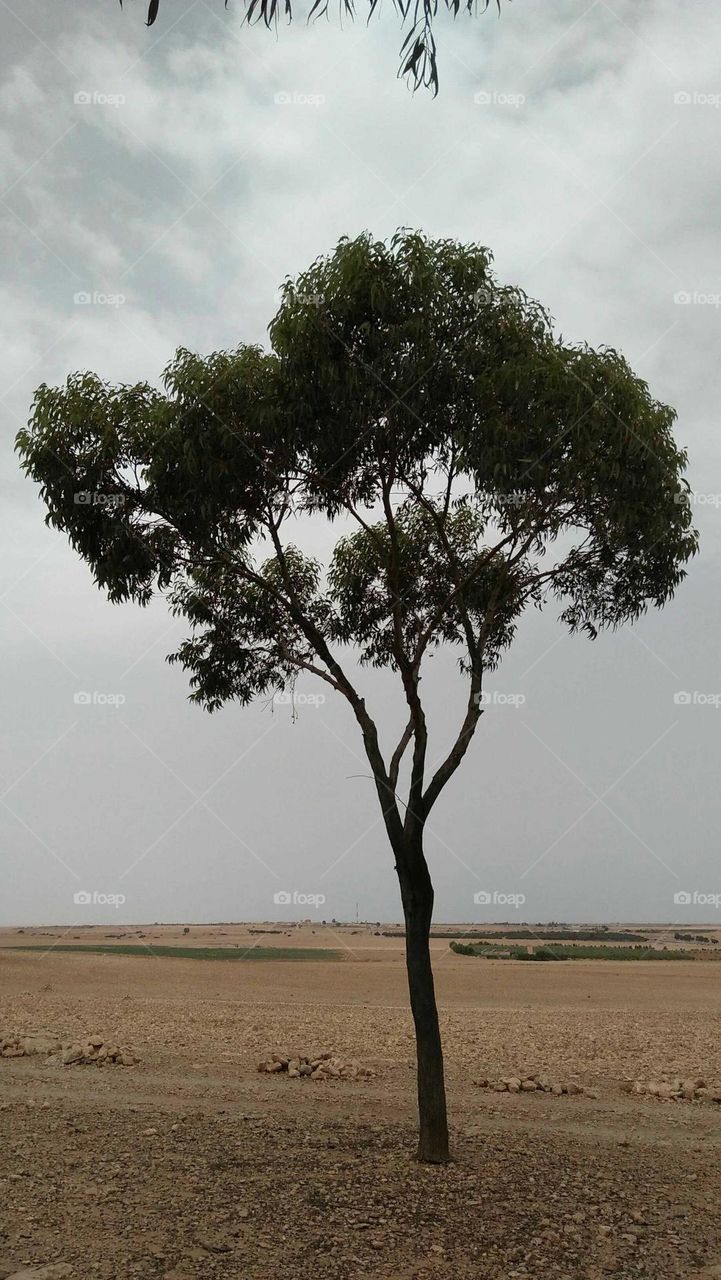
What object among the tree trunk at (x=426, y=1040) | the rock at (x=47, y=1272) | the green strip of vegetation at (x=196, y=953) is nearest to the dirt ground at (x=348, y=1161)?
the rock at (x=47, y=1272)

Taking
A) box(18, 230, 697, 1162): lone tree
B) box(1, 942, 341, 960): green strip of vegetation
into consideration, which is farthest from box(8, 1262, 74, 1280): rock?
box(1, 942, 341, 960): green strip of vegetation

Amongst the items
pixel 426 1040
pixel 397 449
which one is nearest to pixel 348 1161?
pixel 426 1040

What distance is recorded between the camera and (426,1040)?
1055 cm

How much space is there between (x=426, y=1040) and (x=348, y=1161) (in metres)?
1.59

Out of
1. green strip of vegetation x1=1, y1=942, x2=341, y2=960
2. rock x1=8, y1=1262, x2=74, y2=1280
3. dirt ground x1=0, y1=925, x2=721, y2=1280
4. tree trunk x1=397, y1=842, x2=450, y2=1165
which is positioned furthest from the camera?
green strip of vegetation x1=1, y1=942, x2=341, y2=960

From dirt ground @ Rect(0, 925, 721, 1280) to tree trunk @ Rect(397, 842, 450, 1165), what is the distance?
0.30m

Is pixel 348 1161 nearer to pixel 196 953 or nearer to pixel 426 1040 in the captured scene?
pixel 426 1040

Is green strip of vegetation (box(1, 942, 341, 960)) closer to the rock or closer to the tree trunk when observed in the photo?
the tree trunk

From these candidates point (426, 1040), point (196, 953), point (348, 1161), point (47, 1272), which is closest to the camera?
point (47, 1272)

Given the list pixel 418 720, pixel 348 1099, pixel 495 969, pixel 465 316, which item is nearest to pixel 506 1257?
pixel 418 720

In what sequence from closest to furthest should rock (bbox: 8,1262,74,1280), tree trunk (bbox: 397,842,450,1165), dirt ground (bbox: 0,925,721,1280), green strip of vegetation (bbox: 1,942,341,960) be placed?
rock (bbox: 8,1262,74,1280), dirt ground (bbox: 0,925,721,1280), tree trunk (bbox: 397,842,450,1165), green strip of vegetation (bbox: 1,942,341,960)

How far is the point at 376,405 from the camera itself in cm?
1070

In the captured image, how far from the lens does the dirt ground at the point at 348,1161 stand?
8.23 m

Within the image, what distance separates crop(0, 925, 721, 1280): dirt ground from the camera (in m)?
8.23
